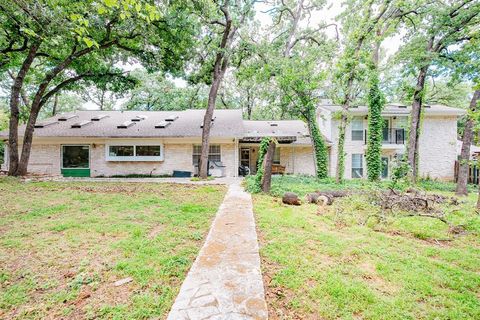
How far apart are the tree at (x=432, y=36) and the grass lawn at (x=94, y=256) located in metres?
10.6

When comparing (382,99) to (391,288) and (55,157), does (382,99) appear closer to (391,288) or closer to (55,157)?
(391,288)

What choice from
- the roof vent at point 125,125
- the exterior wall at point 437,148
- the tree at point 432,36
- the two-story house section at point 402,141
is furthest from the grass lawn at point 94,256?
the exterior wall at point 437,148

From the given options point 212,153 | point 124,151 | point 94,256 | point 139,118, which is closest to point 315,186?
point 212,153

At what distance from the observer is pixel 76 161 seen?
1527cm

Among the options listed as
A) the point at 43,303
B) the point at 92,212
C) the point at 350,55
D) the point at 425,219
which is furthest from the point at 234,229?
the point at 350,55

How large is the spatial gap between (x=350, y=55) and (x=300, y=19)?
15.4 feet

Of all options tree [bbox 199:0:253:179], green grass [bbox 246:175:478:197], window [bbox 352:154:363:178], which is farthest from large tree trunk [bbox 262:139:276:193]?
window [bbox 352:154:363:178]

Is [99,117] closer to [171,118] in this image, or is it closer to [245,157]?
[171,118]

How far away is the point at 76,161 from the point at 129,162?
347 cm

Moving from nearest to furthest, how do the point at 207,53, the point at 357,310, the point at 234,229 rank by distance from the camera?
the point at 357,310
the point at 234,229
the point at 207,53

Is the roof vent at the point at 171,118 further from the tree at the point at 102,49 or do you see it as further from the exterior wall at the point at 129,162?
the tree at the point at 102,49

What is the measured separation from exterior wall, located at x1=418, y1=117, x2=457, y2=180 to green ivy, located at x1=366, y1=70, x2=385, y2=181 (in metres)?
4.35

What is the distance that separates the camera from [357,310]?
7.39ft

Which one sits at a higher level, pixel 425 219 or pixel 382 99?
pixel 382 99
